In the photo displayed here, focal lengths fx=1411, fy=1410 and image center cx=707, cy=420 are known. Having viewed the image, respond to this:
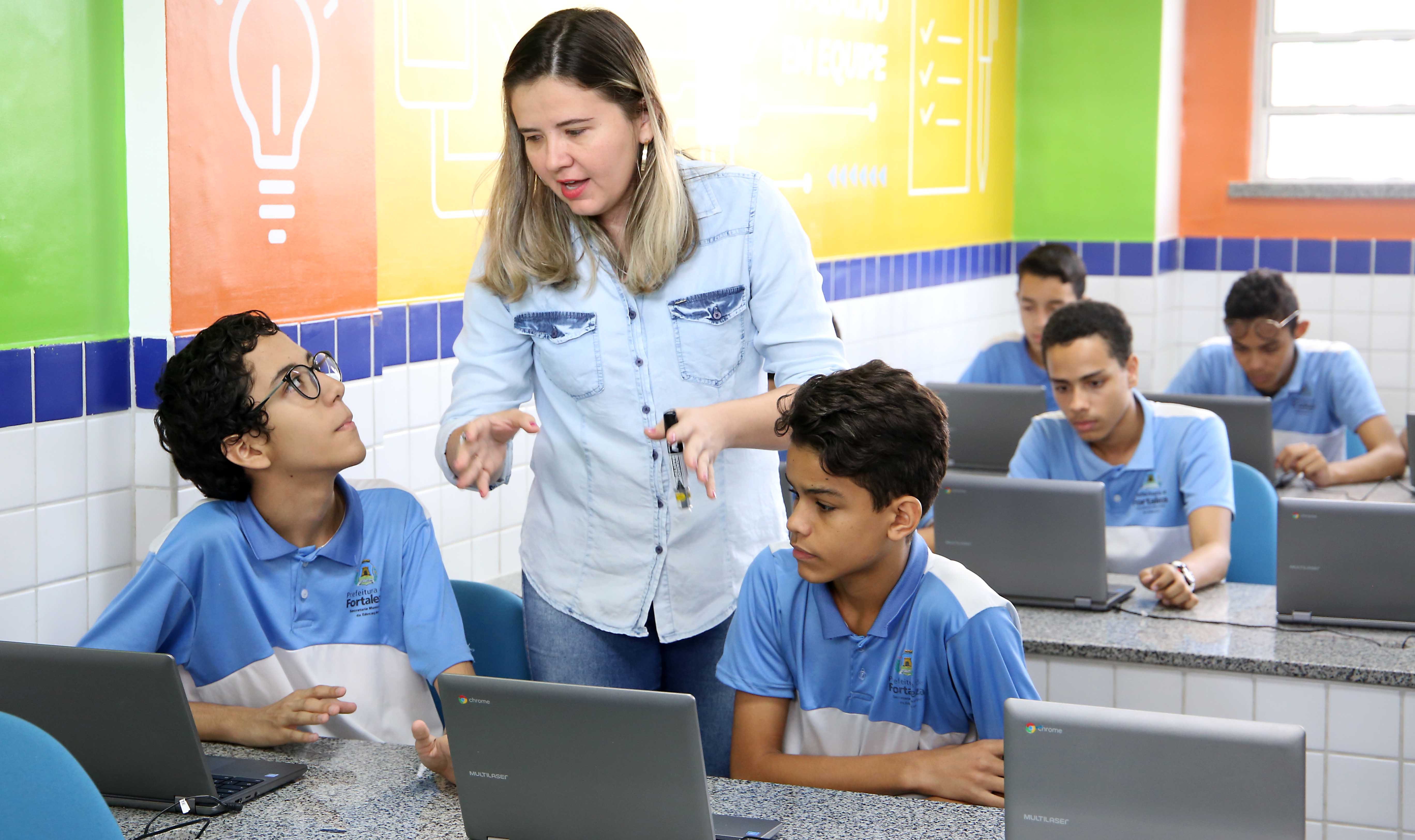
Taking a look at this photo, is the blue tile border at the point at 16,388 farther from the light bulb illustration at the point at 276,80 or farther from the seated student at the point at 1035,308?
the seated student at the point at 1035,308

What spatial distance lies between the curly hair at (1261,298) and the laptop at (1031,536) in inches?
67.9

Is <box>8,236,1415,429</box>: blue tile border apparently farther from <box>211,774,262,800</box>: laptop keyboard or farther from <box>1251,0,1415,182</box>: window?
<box>1251,0,1415,182</box>: window

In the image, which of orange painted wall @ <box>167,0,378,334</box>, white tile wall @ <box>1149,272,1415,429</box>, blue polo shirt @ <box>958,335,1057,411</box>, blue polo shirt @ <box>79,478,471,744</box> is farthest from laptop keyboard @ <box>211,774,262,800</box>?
white tile wall @ <box>1149,272,1415,429</box>

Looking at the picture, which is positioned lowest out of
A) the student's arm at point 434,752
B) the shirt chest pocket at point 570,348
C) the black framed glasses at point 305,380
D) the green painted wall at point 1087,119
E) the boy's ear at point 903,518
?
the student's arm at point 434,752

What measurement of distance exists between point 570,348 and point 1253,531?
1.86 metres

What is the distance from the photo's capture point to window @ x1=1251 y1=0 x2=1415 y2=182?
612cm

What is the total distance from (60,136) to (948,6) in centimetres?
390

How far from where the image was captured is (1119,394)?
3059 mm

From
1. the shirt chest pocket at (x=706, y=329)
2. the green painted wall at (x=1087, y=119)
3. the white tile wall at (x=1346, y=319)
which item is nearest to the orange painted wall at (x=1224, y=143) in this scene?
the white tile wall at (x=1346, y=319)

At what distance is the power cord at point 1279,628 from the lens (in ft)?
8.09

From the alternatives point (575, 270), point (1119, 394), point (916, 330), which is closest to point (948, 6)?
point (916, 330)

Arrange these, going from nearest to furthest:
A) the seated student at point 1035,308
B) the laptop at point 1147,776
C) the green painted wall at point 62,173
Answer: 1. the laptop at point 1147,776
2. the green painted wall at point 62,173
3. the seated student at point 1035,308

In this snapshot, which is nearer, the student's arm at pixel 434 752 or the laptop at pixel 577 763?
the laptop at pixel 577 763

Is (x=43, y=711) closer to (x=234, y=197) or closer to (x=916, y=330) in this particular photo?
(x=234, y=197)
